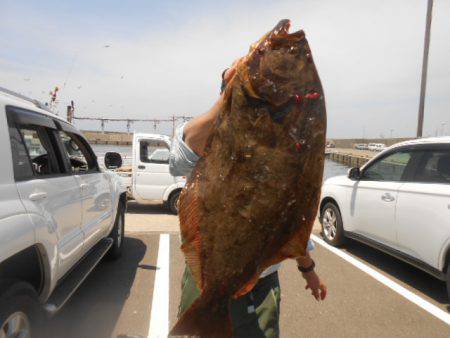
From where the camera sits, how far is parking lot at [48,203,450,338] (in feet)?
12.5

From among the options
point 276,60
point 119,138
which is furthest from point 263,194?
point 119,138

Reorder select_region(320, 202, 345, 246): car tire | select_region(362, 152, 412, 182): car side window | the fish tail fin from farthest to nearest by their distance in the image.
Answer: select_region(320, 202, 345, 246): car tire
select_region(362, 152, 412, 182): car side window
the fish tail fin

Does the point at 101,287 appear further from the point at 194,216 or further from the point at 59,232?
the point at 194,216

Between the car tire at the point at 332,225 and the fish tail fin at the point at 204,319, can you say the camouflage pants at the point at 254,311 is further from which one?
the car tire at the point at 332,225

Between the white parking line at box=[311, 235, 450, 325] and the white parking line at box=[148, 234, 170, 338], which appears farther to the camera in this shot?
the white parking line at box=[311, 235, 450, 325]

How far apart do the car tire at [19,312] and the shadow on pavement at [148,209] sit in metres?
7.48

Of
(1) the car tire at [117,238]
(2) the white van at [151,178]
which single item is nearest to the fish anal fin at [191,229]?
(1) the car tire at [117,238]

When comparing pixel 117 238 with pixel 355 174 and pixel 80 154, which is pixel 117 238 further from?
pixel 355 174

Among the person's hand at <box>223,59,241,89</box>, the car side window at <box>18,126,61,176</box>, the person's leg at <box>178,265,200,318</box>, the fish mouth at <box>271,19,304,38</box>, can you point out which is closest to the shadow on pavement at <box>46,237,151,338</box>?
the car side window at <box>18,126,61,176</box>

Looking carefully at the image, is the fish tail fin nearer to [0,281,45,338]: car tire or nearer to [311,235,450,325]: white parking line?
[0,281,45,338]: car tire

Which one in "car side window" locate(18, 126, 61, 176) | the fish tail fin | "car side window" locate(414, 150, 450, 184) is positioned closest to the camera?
the fish tail fin

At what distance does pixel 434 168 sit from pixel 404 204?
0.59 meters

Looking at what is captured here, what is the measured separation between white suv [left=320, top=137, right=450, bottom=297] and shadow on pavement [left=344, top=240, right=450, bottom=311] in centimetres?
39

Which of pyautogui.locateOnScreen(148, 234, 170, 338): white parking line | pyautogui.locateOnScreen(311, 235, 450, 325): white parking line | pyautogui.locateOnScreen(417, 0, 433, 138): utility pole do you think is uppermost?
pyautogui.locateOnScreen(417, 0, 433, 138): utility pole
